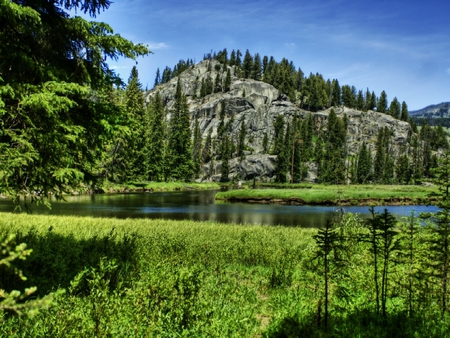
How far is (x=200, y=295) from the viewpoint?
680 centimetres

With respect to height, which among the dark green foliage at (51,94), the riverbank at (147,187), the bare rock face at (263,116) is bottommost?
the riverbank at (147,187)

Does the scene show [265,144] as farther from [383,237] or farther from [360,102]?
[383,237]

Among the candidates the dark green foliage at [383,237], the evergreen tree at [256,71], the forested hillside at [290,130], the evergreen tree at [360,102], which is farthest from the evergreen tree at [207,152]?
the dark green foliage at [383,237]

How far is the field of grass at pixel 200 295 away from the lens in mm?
4902

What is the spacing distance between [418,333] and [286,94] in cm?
17585

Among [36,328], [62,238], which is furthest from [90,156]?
[36,328]

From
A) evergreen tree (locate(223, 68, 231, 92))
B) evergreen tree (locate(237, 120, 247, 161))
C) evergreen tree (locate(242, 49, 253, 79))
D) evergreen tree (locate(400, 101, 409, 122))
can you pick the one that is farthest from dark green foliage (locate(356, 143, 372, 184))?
evergreen tree (locate(242, 49, 253, 79))

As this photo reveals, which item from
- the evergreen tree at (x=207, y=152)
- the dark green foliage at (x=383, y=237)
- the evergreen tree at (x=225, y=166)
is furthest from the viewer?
the evergreen tree at (x=207, y=152)

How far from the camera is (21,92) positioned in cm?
695

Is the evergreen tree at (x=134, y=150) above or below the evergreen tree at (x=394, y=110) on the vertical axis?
below

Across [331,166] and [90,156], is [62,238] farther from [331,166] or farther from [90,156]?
[331,166]

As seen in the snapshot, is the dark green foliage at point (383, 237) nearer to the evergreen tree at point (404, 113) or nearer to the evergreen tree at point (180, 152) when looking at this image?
the evergreen tree at point (180, 152)

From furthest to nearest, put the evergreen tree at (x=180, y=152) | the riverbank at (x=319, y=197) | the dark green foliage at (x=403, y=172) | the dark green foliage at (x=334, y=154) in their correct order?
1. the dark green foliage at (x=403, y=172)
2. the dark green foliage at (x=334, y=154)
3. the evergreen tree at (x=180, y=152)
4. the riverbank at (x=319, y=197)

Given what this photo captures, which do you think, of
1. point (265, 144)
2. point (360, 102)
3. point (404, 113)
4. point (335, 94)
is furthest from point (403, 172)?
point (335, 94)
